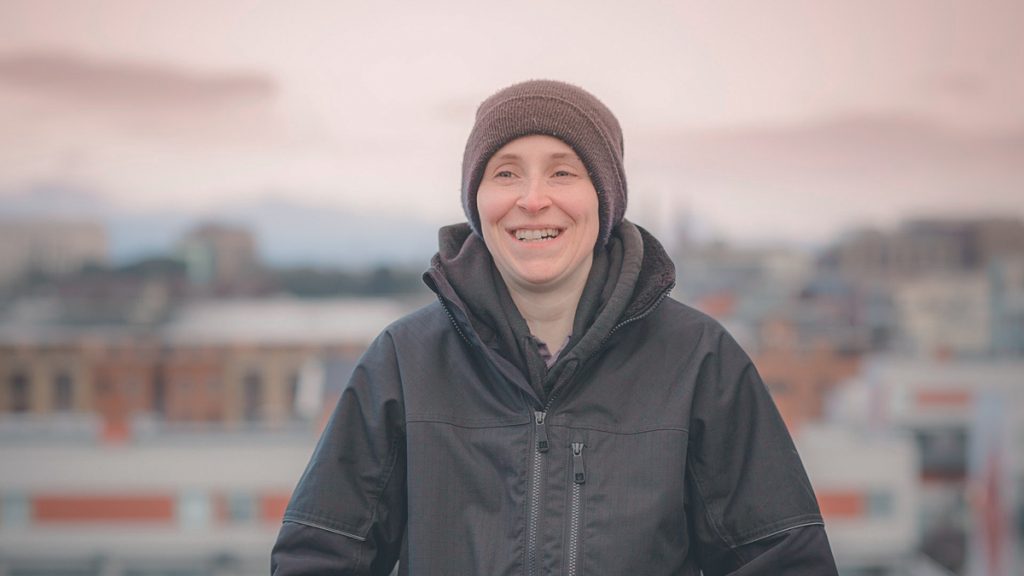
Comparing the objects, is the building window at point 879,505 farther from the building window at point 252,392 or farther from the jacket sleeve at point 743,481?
the jacket sleeve at point 743,481

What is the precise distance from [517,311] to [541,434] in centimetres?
14

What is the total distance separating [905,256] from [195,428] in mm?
2307

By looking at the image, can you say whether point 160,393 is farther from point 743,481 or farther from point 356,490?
point 743,481

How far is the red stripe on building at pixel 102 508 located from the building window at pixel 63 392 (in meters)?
0.30

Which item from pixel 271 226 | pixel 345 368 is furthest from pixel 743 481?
pixel 271 226

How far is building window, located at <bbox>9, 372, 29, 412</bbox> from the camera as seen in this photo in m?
2.98

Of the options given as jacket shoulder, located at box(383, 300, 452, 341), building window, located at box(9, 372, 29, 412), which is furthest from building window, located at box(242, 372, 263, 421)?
jacket shoulder, located at box(383, 300, 452, 341)

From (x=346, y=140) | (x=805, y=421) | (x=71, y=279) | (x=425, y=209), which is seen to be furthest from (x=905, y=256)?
(x=71, y=279)

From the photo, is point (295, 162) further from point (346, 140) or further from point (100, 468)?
point (100, 468)

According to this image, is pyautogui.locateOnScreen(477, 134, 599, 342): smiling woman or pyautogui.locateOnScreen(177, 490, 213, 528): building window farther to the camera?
pyautogui.locateOnScreen(177, 490, 213, 528): building window

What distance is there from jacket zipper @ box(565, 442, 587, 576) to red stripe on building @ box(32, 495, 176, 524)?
2.45 meters

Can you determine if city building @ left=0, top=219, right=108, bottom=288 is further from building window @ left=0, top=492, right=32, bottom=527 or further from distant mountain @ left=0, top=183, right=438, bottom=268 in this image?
building window @ left=0, top=492, right=32, bottom=527

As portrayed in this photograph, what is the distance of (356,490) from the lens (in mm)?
957

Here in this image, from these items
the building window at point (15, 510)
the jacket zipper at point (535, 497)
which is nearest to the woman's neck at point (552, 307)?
the jacket zipper at point (535, 497)
